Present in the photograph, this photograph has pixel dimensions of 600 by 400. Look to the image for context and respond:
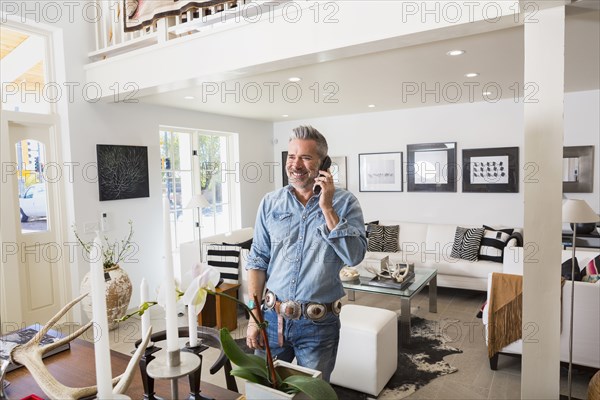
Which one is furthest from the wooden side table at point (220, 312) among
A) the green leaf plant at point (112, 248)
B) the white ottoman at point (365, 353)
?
the white ottoman at point (365, 353)

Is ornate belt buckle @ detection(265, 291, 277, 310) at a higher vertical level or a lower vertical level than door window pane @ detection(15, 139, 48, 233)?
lower

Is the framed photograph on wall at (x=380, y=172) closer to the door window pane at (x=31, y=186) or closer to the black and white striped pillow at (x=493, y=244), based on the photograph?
the black and white striped pillow at (x=493, y=244)

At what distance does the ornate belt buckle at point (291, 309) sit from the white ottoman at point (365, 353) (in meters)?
1.31

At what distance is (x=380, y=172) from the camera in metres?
5.96

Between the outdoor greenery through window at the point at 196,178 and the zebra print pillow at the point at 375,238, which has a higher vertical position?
the outdoor greenery through window at the point at 196,178

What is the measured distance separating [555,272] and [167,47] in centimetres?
322

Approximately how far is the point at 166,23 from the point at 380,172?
362cm

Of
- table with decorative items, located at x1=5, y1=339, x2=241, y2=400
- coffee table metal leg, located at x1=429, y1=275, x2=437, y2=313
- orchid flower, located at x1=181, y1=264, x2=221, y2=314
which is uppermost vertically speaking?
orchid flower, located at x1=181, y1=264, x2=221, y2=314

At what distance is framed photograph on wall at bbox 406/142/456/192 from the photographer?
5.42m

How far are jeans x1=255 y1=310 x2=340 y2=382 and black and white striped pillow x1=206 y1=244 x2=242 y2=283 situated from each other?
98.5 inches

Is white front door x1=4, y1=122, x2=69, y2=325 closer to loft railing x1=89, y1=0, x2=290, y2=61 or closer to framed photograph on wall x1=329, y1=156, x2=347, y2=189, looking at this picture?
loft railing x1=89, y1=0, x2=290, y2=61

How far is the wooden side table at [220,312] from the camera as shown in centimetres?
371

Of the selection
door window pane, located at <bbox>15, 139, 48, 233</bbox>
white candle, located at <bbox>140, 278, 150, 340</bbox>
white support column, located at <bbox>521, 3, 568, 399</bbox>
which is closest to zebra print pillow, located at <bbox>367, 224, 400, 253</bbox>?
white support column, located at <bbox>521, 3, 568, 399</bbox>

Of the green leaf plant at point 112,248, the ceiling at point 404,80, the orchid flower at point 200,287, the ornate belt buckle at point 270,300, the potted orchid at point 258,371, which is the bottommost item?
the green leaf plant at point 112,248
